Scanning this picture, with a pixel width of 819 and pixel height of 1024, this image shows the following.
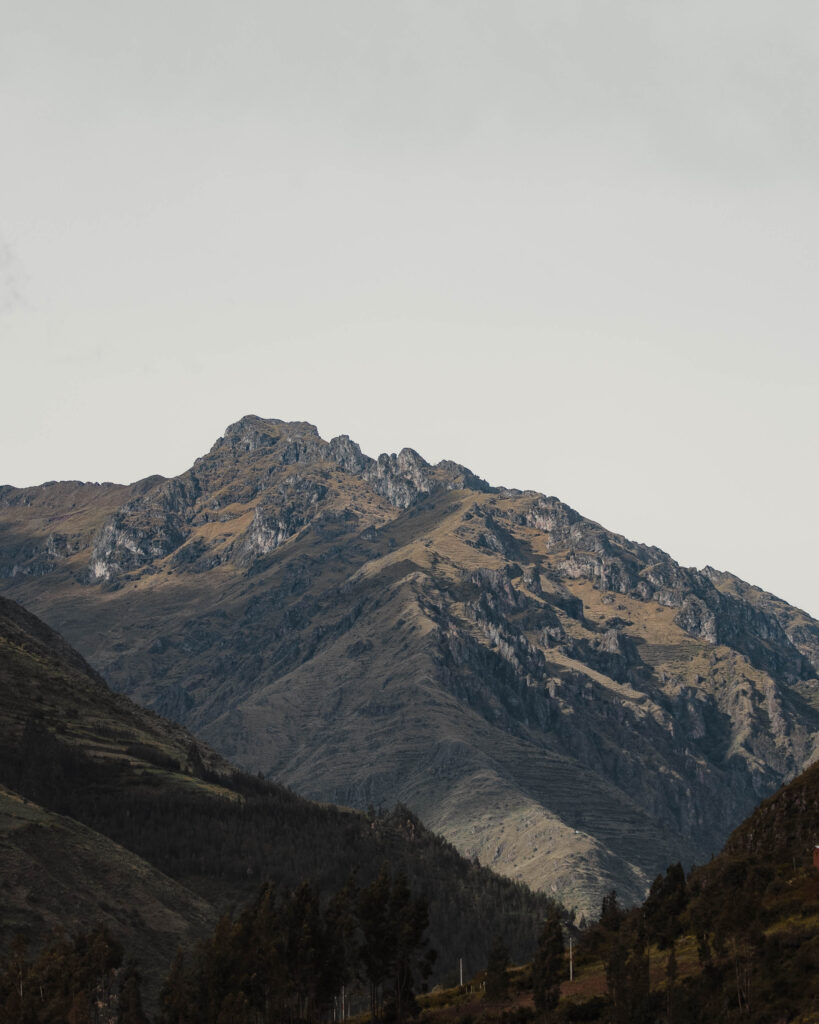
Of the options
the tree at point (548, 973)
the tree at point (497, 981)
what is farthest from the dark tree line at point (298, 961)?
the tree at point (548, 973)

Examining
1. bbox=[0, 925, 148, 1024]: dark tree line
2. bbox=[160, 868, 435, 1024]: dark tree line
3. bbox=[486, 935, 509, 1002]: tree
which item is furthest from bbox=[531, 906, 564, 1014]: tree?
bbox=[0, 925, 148, 1024]: dark tree line

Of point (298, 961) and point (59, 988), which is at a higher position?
point (298, 961)

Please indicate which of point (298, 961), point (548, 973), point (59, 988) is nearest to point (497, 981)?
point (548, 973)

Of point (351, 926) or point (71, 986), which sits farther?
point (351, 926)

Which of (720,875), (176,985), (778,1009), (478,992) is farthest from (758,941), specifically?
(176,985)

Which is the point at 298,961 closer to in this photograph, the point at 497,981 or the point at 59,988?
the point at 497,981

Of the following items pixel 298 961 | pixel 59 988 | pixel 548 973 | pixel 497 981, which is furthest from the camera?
pixel 497 981

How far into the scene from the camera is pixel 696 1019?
146m

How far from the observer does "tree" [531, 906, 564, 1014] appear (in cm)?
16338

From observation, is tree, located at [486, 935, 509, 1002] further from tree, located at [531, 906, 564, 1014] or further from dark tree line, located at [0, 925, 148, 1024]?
dark tree line, located at [0, 925, 148, 1024]

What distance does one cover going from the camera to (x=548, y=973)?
16962 centimetres

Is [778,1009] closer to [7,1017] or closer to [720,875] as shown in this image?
[720,875]

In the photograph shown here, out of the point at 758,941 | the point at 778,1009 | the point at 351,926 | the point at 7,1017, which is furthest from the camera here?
the point at 351,926

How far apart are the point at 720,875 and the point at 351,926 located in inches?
2155
